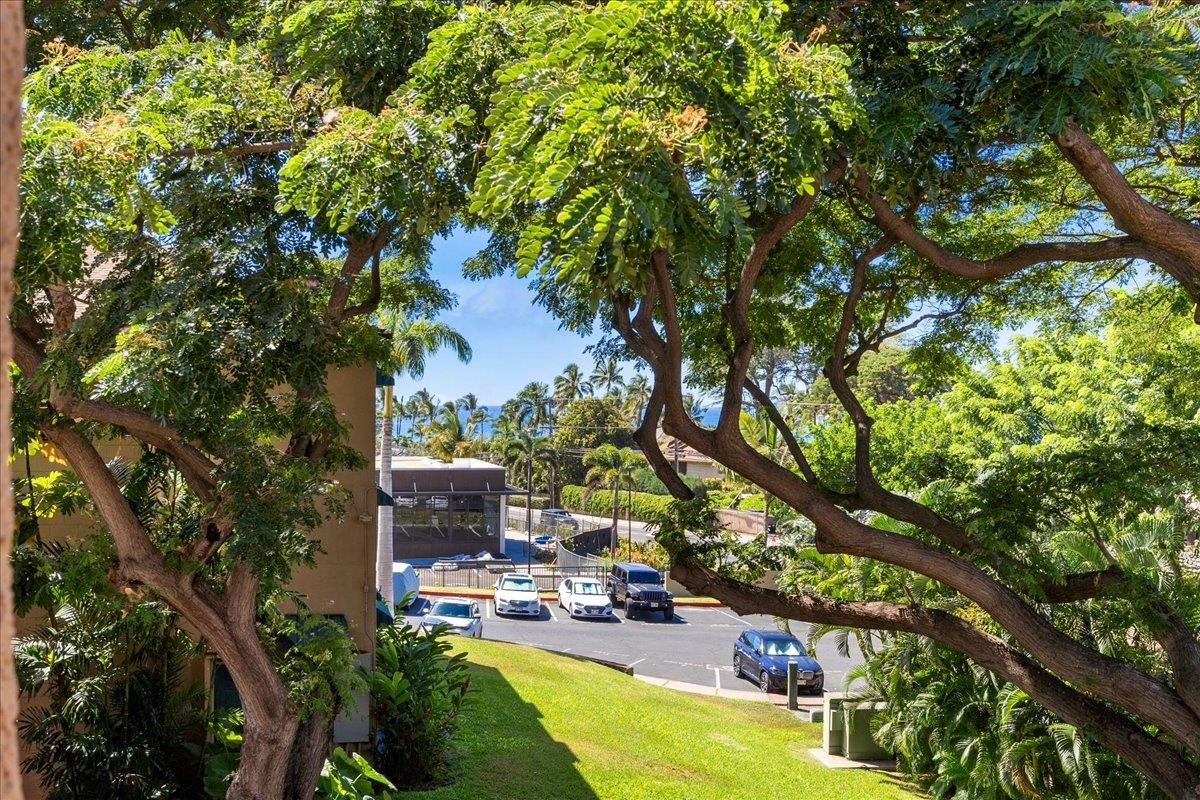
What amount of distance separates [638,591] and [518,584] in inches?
157

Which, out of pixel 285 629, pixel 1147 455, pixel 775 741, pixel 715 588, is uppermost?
pixel 1147 455

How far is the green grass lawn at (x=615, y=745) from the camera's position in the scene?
1204 centimetres

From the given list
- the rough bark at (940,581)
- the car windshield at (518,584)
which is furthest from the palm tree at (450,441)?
the rough bark at (940,581)

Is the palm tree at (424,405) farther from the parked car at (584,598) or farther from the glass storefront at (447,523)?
the parked car at (584,598)

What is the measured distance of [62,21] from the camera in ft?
37.6

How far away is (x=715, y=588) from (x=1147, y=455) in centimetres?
426

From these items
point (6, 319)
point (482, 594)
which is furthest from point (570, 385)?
point (6, 319)

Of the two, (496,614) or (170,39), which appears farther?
(496,614)

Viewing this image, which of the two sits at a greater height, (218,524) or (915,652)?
Result: (218,524)

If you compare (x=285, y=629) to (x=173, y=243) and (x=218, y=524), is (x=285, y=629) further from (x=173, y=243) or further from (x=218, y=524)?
(x=173, y=243)

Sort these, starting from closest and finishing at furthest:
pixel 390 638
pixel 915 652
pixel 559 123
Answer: pixel 559 123 → pixel 390 638 → pixel 915 652

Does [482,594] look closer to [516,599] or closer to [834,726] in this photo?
[516,599]

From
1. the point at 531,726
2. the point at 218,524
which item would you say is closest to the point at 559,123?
the point at 218,524

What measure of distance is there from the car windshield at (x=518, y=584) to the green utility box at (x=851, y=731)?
14.4 meters
